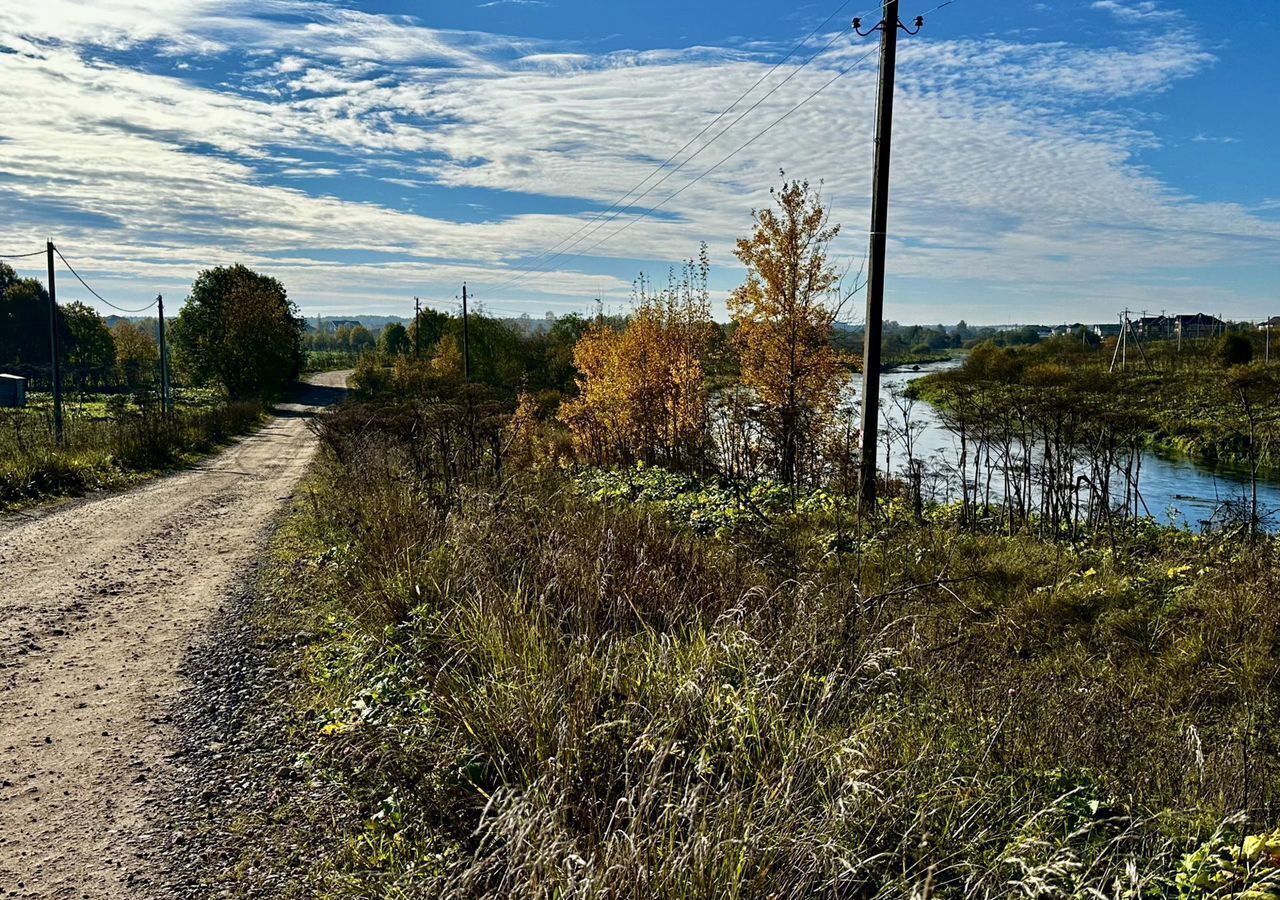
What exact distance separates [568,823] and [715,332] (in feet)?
79.1

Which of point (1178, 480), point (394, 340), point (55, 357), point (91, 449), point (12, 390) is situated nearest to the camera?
point (91, 449)

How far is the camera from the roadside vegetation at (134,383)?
48.8 feet

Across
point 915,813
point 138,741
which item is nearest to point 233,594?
point 138,741

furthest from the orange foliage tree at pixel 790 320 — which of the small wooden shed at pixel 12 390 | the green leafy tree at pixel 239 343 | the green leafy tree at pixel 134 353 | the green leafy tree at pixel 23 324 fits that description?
the green leafy tree at pixel 23 324

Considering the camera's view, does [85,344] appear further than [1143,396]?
Yes

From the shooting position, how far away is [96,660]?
5.91 metres

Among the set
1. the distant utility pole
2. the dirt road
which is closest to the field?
the dirt road

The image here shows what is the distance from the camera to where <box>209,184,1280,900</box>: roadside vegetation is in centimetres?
274

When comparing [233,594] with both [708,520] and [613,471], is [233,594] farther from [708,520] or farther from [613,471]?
[613,471]

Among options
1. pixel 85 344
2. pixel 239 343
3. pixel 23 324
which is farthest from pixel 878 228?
pixel 23 324

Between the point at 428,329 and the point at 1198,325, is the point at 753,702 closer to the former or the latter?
the point at 428,329

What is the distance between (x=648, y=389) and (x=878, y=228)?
9816 millimetres

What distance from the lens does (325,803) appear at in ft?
12.7

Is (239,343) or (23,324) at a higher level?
(23,324)
